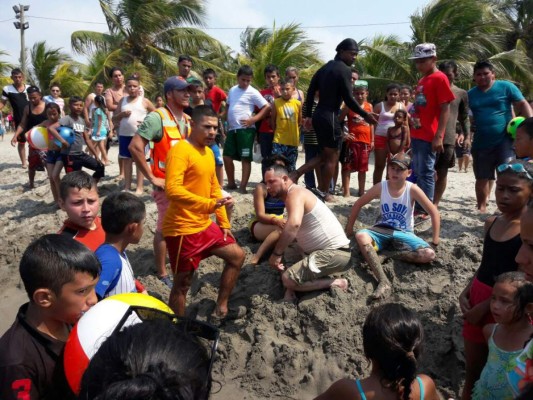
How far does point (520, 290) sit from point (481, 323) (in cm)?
68

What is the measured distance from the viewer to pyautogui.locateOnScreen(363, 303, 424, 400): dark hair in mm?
2451

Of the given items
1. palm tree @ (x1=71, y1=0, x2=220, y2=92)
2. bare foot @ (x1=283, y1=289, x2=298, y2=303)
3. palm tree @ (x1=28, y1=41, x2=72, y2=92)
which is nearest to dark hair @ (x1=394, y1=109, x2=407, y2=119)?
→ bare foot @ (x1=283, y1=289, x2=298, y2=303)

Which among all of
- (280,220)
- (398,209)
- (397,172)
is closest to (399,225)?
(398,209)

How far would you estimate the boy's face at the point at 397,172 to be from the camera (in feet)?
17.4

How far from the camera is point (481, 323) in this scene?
3.54 metres

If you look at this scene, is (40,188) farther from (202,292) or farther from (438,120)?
(438,120)

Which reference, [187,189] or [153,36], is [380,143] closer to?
[187,189]

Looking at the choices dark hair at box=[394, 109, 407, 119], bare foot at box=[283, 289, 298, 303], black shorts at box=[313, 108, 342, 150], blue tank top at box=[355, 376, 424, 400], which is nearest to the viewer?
blue tank top at box=[355, 376, 424, 400]

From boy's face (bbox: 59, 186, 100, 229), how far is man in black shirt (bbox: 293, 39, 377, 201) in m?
3.38

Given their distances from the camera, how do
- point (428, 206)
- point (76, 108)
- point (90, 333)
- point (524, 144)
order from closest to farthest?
point (90, 333) < point (524, 144) < point (428, 206) < point (76, 108)

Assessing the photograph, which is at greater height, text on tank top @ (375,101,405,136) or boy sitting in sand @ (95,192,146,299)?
text on tank top @ (375,101,405,136)

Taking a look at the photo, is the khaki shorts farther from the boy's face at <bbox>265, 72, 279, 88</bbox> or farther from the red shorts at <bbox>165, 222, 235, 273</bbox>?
the boy's face at <bbox>265, 72, 279, 88</bbox>

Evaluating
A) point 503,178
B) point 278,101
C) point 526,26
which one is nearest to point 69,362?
point 503,178

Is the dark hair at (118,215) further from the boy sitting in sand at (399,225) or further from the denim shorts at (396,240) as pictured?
the denim shorts at (396,240)
